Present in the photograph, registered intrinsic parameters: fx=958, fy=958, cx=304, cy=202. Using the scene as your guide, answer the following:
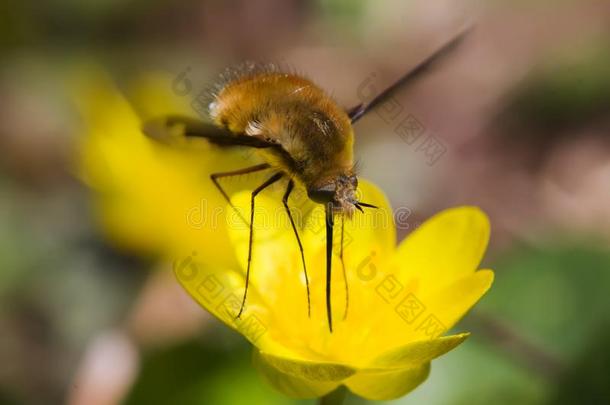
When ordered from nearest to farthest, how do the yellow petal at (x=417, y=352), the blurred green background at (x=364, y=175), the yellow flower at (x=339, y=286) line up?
the yellow petal at (x=417, y=352) < the yellow flower at (x=339, y=286) < the blurred green background at (x=364, y=175)

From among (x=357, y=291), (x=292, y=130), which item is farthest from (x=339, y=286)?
(x=292, y=130)

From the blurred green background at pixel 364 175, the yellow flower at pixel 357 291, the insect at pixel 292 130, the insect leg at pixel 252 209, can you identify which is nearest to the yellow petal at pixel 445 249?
the yellow flower at pixel 357 291

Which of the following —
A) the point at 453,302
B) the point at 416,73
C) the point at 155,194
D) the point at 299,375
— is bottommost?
the point at 155,194

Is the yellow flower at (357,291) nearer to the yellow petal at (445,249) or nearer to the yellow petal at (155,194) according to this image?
the yellow petal at (445,249)

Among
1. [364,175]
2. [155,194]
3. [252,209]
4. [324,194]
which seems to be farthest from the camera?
[364,175]

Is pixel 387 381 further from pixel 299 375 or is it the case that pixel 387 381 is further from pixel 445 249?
pixel 445 249

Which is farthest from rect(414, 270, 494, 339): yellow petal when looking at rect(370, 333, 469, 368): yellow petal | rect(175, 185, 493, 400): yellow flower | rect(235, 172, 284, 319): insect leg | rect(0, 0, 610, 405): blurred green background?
rect(0, 0, 610, 405): blurred green background

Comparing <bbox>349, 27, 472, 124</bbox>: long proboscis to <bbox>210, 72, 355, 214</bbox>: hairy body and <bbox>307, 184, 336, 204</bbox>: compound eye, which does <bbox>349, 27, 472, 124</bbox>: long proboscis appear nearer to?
<bbox>210, 72, 355, 214</bbox>: hairy body
